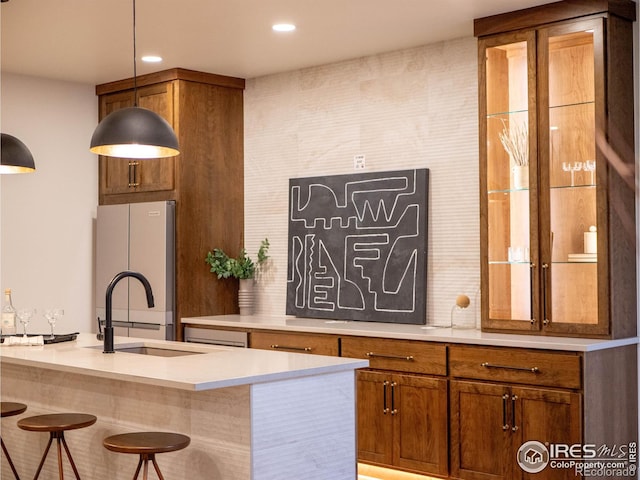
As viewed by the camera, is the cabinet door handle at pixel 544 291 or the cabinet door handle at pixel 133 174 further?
the cabinet door handle at pixel 133 174

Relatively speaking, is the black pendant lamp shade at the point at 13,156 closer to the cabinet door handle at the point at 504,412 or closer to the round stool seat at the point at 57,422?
the round stool seat at the point at 57,422

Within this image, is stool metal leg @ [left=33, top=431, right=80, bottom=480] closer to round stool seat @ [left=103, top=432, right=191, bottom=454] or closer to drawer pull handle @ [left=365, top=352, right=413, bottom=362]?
round stool seat @ [left=103, top=432, right=191, bottom=454]

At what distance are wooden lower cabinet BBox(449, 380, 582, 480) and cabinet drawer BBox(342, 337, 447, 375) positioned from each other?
0.17 m

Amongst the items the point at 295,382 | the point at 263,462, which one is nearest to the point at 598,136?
the point at 295,382

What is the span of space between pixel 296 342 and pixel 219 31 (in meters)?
2.01

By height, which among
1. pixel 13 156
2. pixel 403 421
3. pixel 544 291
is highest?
pixel 13 156

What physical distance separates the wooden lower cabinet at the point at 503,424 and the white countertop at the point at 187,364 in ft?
3.58

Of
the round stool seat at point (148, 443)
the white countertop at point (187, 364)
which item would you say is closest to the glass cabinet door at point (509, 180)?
the white countertop at point (187, 364)

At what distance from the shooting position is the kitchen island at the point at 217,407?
3.21 m

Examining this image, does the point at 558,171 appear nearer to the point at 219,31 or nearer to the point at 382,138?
the point at 382,138

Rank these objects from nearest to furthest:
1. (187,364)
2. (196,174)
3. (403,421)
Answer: (187,364), (403,421), (196,174)

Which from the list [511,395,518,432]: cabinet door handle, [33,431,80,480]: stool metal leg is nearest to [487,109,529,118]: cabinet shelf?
[511,395,518,432]: cabinet door handle

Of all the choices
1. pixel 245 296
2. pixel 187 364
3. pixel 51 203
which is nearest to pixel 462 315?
pixel 245 296

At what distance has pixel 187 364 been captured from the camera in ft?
11.5
